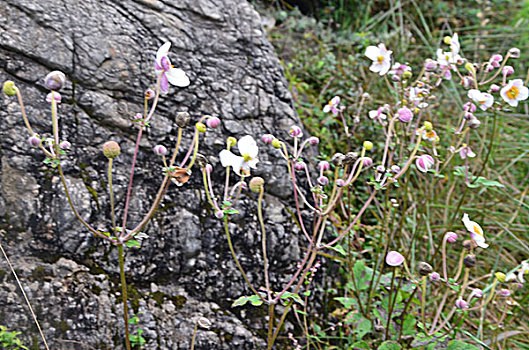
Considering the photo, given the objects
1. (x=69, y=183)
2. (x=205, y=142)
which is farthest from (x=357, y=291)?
(x=69, y=183)

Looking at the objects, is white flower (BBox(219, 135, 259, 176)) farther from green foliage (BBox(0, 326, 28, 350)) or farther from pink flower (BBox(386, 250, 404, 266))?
green foliage (BBox(0, 326, 28, 350))

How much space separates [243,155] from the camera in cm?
87

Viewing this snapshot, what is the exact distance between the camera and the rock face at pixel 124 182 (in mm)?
1072

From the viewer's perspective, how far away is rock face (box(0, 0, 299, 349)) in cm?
107

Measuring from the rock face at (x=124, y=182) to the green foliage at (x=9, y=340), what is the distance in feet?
0.08

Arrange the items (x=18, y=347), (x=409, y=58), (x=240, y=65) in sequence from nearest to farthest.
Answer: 1. (x=18, y=347)
2. (x=240, y=65)
3. (x=409, y=58)

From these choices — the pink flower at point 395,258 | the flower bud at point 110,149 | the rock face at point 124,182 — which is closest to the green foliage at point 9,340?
the rock face at point 124,182

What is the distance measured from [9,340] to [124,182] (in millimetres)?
494

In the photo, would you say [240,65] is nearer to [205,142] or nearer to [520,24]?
[205,142]

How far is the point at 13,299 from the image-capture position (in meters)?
1.01

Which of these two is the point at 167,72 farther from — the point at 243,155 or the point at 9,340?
the point at 9,340

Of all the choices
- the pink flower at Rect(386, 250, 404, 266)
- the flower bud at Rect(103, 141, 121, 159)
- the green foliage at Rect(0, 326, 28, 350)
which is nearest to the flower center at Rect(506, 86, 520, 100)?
the pink flower at Rect(386, 250, 404, 266)

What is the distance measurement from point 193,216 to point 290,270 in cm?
39

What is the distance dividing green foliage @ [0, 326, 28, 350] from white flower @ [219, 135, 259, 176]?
0.68m
